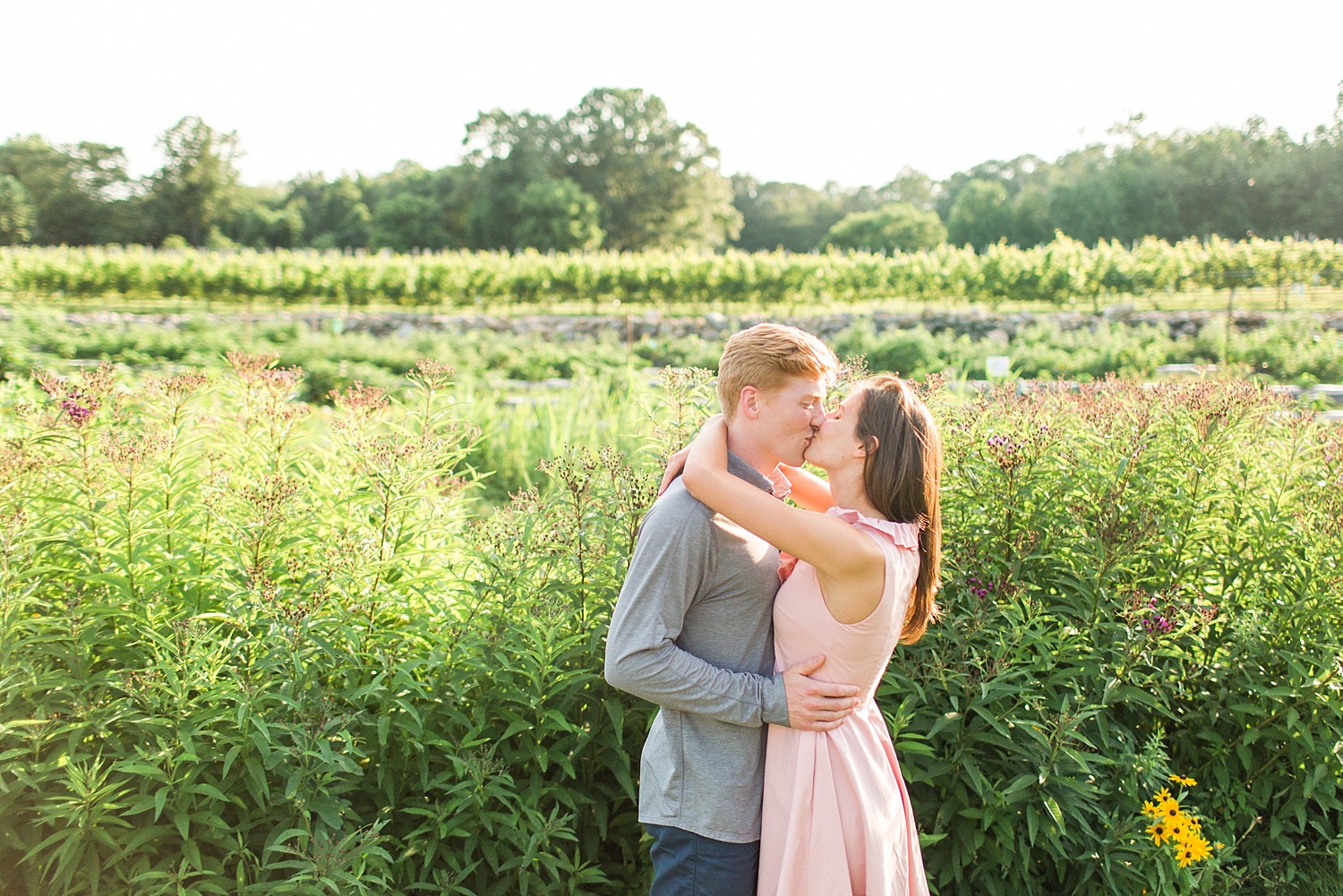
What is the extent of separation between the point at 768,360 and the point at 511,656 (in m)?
1.29

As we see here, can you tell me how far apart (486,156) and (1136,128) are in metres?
44.1

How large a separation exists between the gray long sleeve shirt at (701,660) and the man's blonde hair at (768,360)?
0.57 feet

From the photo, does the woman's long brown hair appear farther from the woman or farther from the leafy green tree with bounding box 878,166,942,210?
the leafy green tree with bounding box 878,166,942,210

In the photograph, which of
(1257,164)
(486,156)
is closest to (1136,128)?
(1257,164)

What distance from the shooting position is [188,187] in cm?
6216

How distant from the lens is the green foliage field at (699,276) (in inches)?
831

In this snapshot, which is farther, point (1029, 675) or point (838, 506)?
point (1029, 675)

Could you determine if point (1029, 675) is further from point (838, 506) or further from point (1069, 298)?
point (1069, 298)

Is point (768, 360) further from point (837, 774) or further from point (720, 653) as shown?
point (837, 774)

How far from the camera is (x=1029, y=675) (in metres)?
2.81

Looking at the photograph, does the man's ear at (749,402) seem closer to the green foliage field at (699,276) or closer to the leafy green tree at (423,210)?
the green foliage field at (699,276)

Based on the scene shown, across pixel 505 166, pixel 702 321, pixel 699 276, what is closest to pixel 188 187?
pixel 505 166

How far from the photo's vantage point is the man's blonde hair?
1.82 meters

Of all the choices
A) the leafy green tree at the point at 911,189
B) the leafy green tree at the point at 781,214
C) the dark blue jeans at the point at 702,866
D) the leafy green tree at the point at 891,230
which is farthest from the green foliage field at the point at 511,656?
the leafy green tree at the point at 911,189
